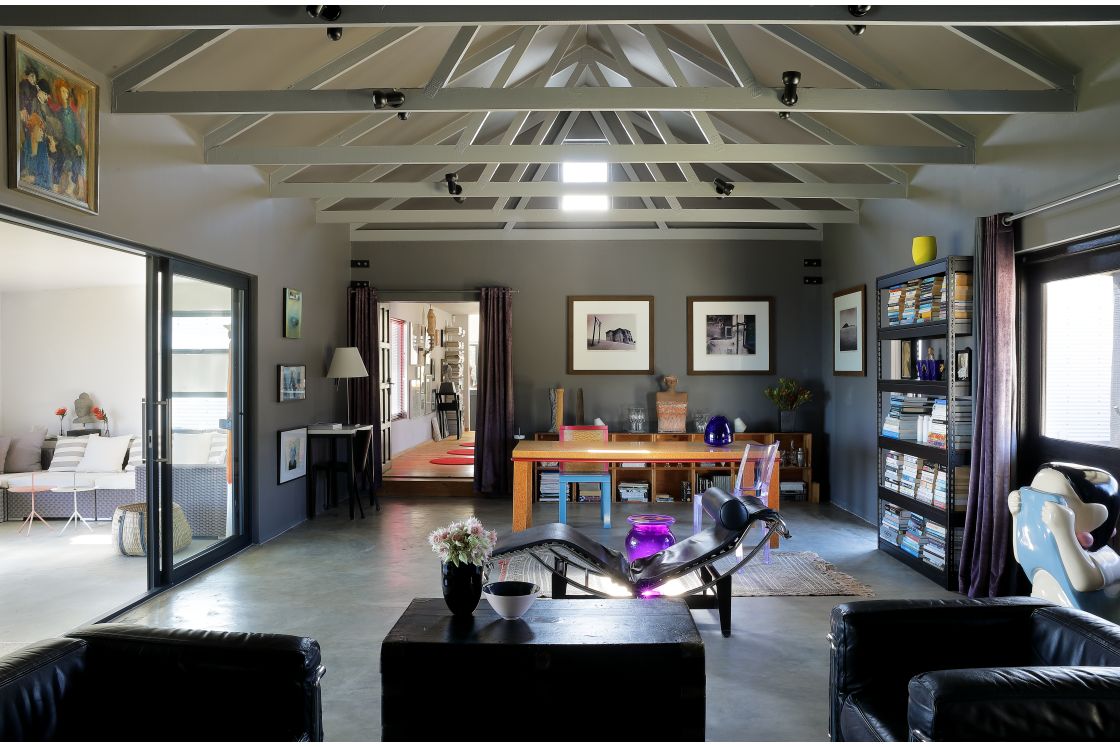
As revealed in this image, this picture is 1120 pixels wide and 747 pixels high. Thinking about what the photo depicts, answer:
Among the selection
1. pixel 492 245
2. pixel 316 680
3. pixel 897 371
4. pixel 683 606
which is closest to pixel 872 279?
pixel 897 371

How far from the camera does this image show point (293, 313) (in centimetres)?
684

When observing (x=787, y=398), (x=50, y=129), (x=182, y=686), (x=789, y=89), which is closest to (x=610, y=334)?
(x=787, y=398)

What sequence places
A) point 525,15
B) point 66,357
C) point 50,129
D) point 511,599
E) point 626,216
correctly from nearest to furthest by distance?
point 511,599 < point 525,15 < point 50,129 < point 626,216 < point 66,357

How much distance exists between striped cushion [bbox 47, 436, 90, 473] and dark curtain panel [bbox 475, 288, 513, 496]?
3892mm

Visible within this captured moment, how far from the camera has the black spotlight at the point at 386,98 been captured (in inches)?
Result: 169

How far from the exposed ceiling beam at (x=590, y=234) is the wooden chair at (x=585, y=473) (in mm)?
2370

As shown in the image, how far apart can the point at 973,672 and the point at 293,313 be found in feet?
20.3

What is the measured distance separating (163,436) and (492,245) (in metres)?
4.53

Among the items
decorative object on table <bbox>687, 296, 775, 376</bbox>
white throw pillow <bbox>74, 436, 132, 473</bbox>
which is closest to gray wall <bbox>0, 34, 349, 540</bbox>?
white throw pillow <bbox>74, 436, 132, 473</bbox>

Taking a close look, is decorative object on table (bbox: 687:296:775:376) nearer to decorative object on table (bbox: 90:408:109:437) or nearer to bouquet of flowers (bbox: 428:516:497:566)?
bouquet of flowers (bbox: 428:516:497:566)

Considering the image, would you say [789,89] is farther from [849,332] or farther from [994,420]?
[849,332]

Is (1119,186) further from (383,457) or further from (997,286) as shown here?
(383,457)

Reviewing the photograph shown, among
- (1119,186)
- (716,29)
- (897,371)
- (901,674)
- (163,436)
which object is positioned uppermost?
(716,29)

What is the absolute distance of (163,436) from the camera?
4.86 meters
